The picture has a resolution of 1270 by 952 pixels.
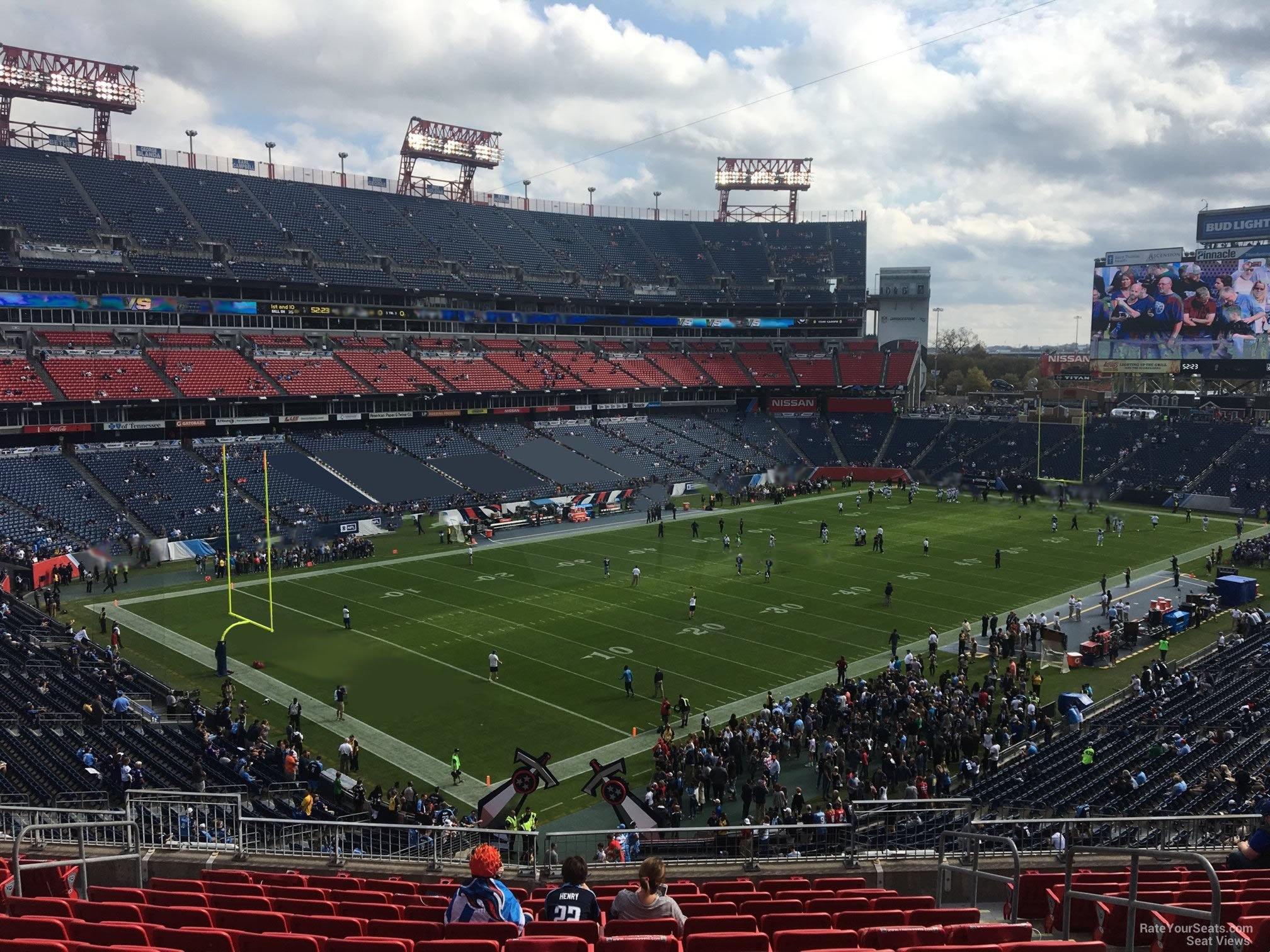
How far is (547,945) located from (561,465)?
181 ft

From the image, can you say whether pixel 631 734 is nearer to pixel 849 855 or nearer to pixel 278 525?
pixel 849 855

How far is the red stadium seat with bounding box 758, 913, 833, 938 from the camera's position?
696cm

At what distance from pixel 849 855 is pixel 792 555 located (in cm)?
3213

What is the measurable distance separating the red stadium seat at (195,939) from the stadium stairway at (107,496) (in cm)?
4019

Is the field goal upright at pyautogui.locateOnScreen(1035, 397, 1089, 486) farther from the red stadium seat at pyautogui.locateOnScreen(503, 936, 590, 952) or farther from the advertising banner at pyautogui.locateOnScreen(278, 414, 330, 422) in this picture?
the red stadium seat at pyautogui.locateOnScreen(503, 936, 590, 952)

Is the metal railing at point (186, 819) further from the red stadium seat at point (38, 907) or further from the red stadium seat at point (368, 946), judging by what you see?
the red stadium seat at point (368, 946)

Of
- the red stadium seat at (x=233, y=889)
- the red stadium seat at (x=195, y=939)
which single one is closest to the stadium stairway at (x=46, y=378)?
the red stadium seat at (x=233, y=889)

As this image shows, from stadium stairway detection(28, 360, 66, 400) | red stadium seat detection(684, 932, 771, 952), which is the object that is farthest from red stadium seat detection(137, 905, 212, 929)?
stadium stairway detection(28, 360, 66, 400)

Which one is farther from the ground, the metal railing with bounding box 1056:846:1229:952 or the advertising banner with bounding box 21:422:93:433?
the advertising banner with bounding box 21:422:93:433

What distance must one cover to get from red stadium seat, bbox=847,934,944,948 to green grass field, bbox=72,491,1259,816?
13.7 metres

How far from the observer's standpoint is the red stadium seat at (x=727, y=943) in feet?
18.9

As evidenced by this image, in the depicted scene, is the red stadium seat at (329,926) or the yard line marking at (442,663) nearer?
the red stadium seat at (329,926)

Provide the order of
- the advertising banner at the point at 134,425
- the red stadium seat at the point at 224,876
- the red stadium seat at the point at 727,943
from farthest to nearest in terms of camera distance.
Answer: the advertising banner at the point at 134,425
the red stadium seat at the point at 224,876
the red stadium seat at the point at 727,943

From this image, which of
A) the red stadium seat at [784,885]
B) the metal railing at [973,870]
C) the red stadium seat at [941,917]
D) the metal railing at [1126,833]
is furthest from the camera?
the metal railing at [1126,833]
